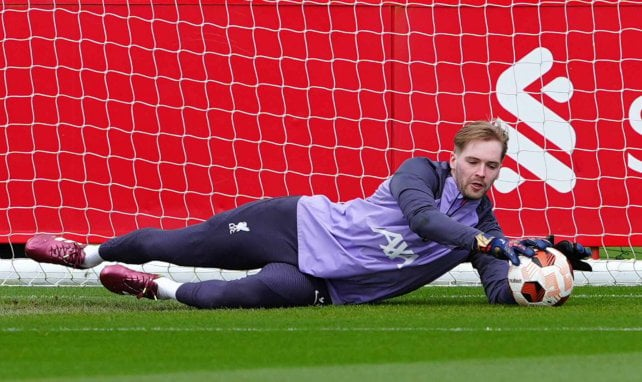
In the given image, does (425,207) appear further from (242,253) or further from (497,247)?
(242,253)

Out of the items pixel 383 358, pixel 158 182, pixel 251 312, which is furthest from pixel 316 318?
pixel 158 182

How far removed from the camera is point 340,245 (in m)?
7.65

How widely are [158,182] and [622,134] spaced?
323 centimetres

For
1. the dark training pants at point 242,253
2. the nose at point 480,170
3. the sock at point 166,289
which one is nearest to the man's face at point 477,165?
the nose at point 480,170

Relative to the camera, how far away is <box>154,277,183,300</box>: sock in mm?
7617

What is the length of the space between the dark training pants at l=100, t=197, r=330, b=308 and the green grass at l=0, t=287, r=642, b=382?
0.17m

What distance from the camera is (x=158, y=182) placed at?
34.1 feet

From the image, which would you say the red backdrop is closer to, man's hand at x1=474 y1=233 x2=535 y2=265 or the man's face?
the man's face

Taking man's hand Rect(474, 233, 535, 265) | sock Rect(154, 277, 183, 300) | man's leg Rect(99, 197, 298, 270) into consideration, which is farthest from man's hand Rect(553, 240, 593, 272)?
sock Rect(154, 277, 183, 300)

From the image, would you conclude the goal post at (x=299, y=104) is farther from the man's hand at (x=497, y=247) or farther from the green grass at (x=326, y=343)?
the man's hand at (x=497, y=247)

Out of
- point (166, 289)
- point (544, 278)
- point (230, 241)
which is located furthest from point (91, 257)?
point (544, 278)

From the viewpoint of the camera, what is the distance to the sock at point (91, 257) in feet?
26.7

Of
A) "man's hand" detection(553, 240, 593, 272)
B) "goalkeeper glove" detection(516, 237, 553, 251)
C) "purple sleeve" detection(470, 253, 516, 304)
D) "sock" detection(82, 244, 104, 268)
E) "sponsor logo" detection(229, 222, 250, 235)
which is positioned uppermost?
"sponsor logo" detection(229, 222, 250, 235)

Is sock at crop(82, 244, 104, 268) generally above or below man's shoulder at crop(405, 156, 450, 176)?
below
